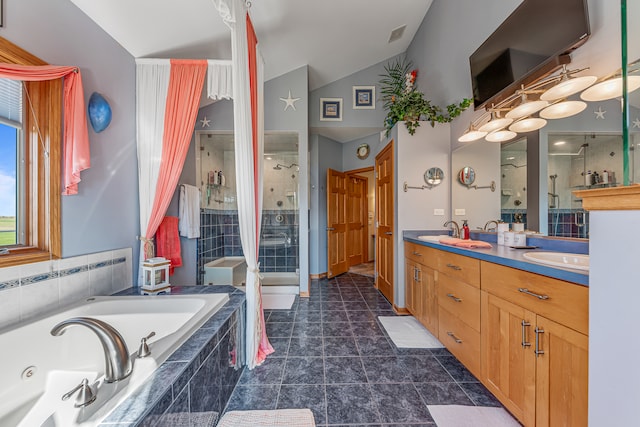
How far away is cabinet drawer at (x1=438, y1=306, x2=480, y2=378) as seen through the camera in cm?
153

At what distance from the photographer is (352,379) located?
163 cm

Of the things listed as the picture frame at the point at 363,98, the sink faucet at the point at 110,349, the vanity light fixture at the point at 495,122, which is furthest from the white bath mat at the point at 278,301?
the picture frame at the point at 363,98

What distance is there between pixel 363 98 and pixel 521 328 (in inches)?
A: 144

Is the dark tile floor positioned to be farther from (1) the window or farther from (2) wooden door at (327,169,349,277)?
(2) wooden door at (327,169,349,277)

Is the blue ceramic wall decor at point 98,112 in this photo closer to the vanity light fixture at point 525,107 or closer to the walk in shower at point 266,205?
the walk in shower at point 266,205

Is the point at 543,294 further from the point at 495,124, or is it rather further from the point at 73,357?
the point at 73,357

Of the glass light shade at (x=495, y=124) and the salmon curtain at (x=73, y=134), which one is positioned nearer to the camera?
the salmon curtain at (x=73, y=134)

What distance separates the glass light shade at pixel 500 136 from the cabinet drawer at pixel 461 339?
1525mm

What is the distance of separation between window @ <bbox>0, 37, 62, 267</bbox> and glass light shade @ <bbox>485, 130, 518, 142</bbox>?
129 inches

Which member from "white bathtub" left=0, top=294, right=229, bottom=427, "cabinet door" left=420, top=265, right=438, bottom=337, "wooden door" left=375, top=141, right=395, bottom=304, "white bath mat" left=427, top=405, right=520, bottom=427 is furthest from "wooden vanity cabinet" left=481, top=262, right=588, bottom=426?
"white bathtub" left=0, top=294, right=229, bottom=427

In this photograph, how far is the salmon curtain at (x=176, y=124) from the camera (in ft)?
6.69

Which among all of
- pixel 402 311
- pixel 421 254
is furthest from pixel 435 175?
pixel 402 311

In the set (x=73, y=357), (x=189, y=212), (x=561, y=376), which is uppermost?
(x=189, y=212)

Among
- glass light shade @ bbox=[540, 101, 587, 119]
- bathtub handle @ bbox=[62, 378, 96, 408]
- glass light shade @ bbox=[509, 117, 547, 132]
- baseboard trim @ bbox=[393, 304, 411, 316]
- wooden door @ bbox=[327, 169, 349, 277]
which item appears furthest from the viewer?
wooden door @ bbox=[327, 169, 349, 277]
